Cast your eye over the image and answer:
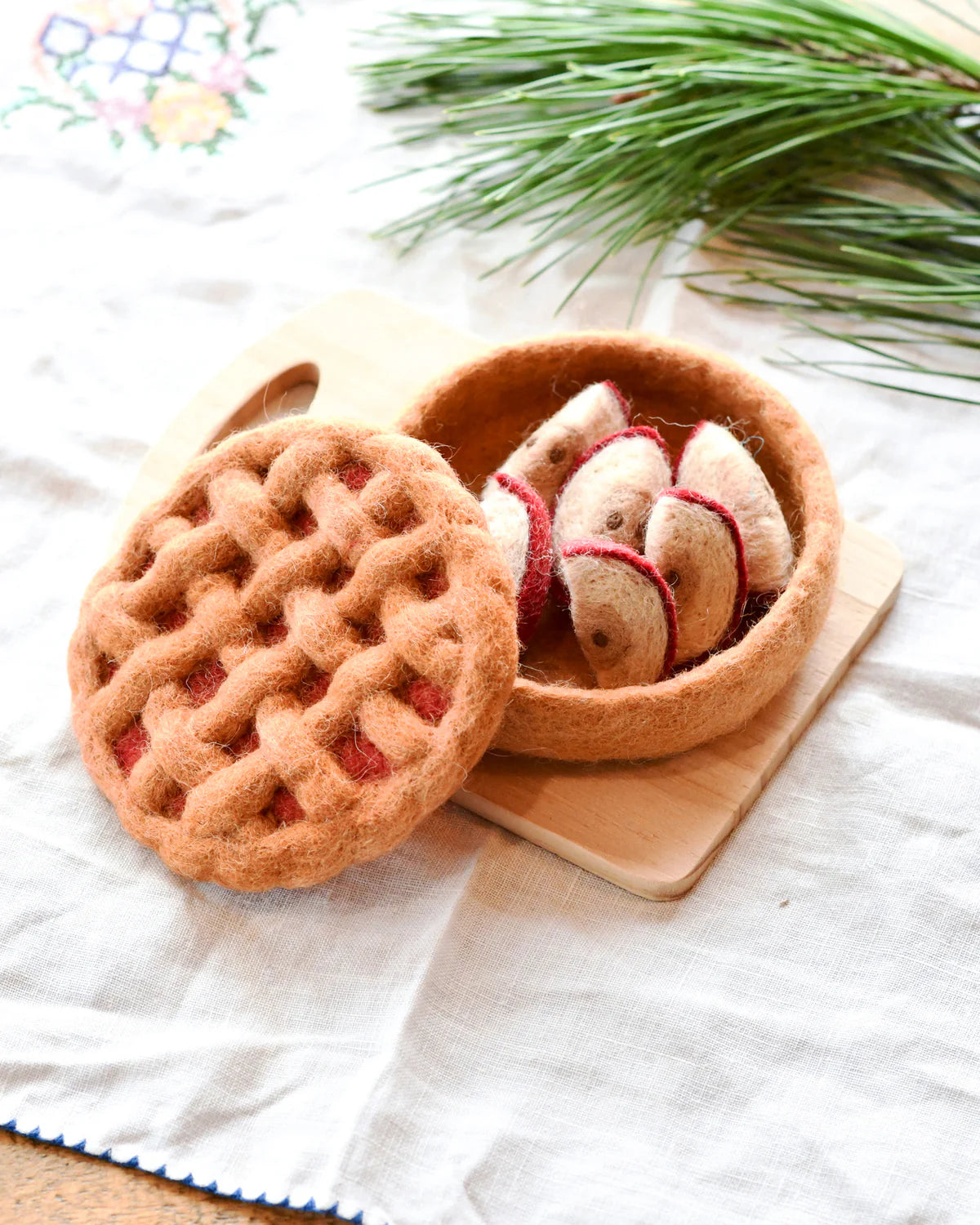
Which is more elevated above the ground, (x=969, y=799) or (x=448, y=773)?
(x=448, y=773)

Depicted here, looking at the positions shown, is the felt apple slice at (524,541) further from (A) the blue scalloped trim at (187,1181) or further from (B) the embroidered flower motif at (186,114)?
(B) the embroidered flower motif at (186,114)

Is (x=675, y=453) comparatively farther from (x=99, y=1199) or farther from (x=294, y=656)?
(x=99, y=1199)

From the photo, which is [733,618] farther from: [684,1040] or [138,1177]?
[138,1177]

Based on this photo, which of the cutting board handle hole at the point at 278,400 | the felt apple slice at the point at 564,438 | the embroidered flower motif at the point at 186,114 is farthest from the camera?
the embroidered flower motif at the point at 186,114

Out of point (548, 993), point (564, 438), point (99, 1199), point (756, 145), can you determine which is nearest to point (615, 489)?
point (564, 438)

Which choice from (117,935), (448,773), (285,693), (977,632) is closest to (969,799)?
(977,632)

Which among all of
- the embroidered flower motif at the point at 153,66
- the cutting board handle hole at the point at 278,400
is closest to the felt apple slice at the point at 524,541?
the cutting board handle hole at the point at 278,400

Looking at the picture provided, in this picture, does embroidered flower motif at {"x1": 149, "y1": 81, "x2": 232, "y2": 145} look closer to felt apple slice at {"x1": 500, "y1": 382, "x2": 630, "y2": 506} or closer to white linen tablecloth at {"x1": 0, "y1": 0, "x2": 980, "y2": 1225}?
white linen tablecloth at {"x1": 0, "y1": 0, "x2": 980, "y2": 1225}
